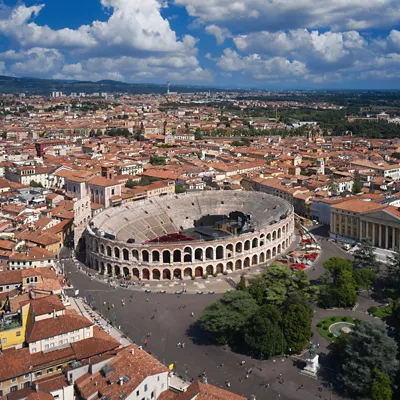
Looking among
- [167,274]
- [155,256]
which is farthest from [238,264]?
[155,256]

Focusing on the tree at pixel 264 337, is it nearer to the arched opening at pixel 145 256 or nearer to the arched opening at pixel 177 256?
the arched opening at pixel 177 256

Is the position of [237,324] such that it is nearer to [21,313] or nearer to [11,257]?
[21,313]

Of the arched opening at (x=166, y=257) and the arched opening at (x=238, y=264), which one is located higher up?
the arched opening at (x=166, y=257)

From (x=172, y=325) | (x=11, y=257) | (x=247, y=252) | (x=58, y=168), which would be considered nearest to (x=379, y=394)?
(x=172, y=325)

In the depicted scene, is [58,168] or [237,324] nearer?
[237,324]

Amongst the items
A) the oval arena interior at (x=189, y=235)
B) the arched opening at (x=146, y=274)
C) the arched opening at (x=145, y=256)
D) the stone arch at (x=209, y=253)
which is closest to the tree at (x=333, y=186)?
the oval arena interior at (x=189, y=235)

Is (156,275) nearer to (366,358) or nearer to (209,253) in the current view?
(209,253)

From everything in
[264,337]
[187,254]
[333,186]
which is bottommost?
[264,337]
